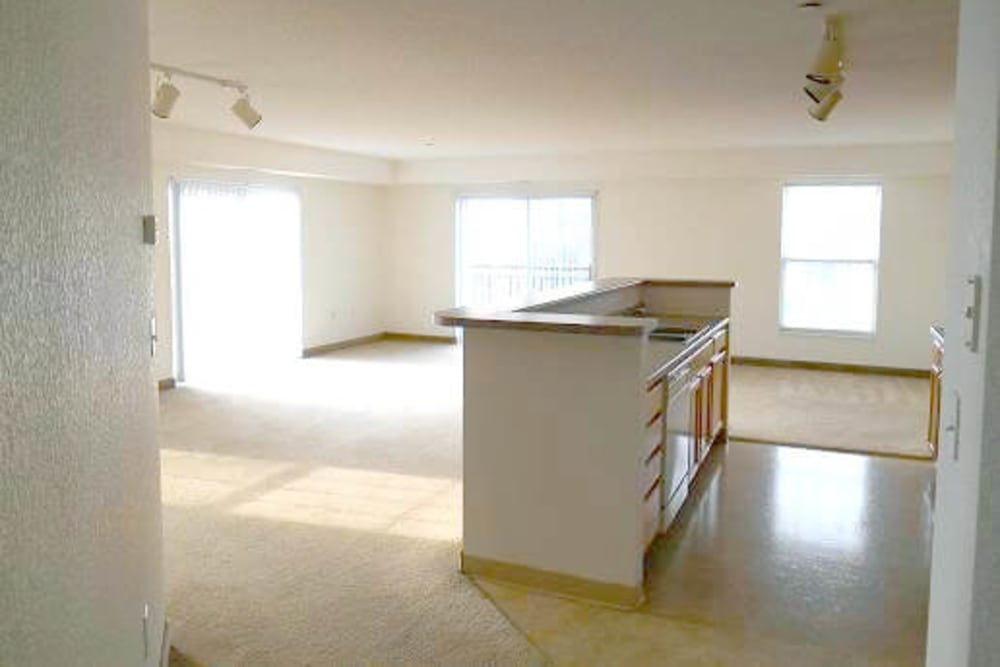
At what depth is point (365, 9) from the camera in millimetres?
3203

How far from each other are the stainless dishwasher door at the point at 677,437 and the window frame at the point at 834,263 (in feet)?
16.1

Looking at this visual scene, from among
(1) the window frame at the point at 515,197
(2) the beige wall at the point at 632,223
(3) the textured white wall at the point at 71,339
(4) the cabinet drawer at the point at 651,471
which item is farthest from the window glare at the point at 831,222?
(3) the textured white wall at the point at 71,339

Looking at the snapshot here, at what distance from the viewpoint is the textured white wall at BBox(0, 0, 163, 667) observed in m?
1.09

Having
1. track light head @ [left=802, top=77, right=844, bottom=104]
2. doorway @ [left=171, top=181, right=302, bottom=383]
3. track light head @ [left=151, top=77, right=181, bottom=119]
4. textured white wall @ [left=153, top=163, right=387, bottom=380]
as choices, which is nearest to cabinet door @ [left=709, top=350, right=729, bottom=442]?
track light head @ [left=802, top=77, right=844, bottom=104]

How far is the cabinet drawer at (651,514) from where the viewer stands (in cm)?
332

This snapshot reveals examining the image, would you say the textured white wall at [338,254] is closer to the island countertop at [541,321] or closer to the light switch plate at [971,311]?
the island countertop at [541,321]

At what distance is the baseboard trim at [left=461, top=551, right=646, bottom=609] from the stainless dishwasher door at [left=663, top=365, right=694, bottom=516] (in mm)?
699

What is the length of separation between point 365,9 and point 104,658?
8.13 ft

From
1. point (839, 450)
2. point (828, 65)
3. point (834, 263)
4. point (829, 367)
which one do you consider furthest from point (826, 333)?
point (828, 65)

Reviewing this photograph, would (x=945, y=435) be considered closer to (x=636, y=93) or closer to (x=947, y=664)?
(x=947, y=664)

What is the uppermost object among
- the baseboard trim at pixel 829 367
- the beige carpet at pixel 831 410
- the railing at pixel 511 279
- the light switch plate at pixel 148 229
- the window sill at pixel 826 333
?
the light switch plate at pixel 148 229

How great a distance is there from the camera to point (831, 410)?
21.9 feet

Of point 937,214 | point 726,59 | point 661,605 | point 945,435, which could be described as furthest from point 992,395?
point 937,214

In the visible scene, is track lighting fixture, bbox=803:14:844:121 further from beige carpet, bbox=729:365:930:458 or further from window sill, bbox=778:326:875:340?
window sill, bbox=778:326:875:340
